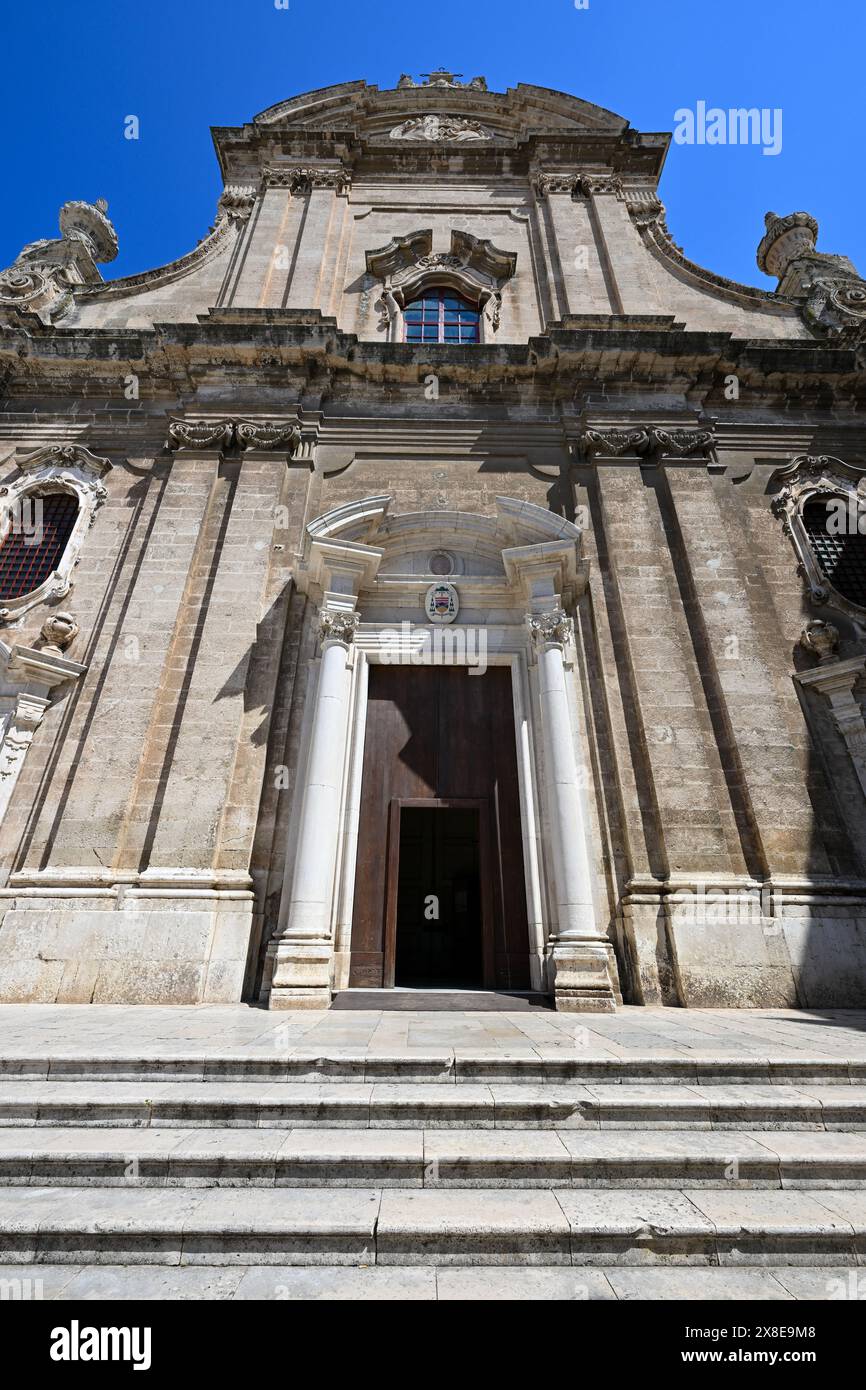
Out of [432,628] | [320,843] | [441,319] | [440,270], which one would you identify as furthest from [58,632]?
[440,270]

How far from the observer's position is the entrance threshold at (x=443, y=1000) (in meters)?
6.84

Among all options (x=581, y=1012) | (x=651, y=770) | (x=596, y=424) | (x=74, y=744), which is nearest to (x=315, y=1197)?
(x=581, y=1012)

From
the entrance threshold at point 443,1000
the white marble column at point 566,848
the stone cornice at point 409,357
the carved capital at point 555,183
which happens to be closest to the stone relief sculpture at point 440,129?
the carved capital at point 555,183

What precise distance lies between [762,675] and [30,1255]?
9.66 m

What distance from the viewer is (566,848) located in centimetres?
784

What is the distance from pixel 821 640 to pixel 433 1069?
8819 mm

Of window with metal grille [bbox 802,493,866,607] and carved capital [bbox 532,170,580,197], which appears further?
carved capital [bbox 532,170,580,197]

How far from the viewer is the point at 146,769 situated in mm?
8656

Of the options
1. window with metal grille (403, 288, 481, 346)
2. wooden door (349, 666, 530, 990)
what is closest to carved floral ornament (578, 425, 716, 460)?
wooden door (349, 666, 530, 990)

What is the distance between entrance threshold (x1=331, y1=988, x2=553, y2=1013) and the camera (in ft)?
22.4

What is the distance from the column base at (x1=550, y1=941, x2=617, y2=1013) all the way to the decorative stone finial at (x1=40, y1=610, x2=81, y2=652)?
28.1ft

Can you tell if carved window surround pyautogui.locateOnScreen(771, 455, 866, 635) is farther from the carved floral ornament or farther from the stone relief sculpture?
the stone relief sculpture

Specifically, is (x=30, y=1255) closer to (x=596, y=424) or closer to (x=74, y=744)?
(x=74, y=744)
